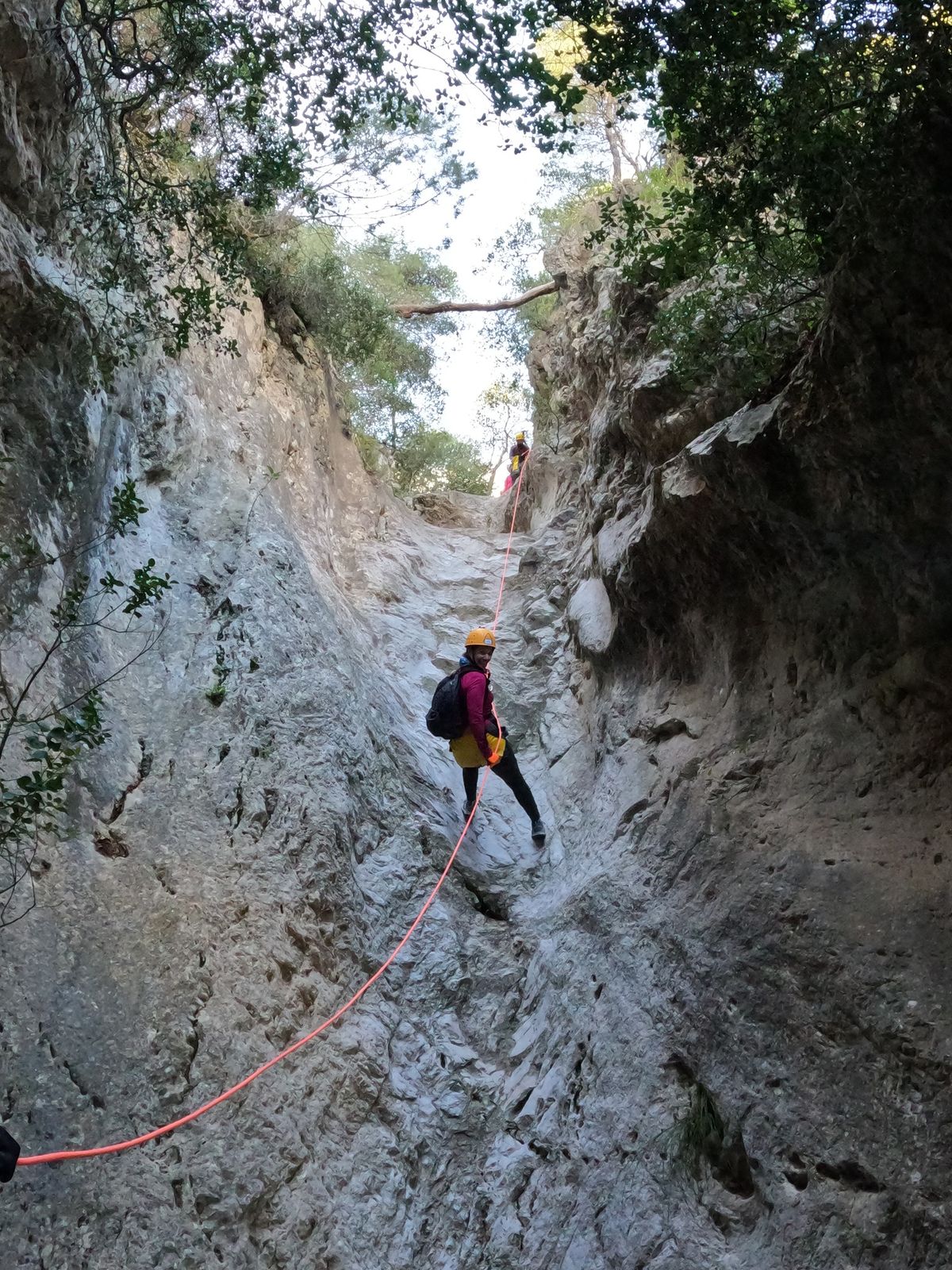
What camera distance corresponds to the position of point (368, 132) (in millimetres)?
13953

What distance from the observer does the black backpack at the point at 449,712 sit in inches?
393

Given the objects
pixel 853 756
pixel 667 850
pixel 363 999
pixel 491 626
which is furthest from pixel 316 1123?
pixel 491 626

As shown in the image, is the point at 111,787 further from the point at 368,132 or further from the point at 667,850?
the point at 368,132

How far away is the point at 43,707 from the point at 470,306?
57.7 feet

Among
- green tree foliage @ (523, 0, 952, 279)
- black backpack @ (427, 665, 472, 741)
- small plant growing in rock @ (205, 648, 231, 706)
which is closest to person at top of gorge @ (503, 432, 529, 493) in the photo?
black backpack @ (427, 665, 472, 741)

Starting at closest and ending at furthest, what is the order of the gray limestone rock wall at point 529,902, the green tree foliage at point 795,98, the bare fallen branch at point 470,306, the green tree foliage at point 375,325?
the green tree foliage at point 795,98 → the gray limestone rock wall at point 529,902 → the green tree foliage at point 375,325 → the bare fallen branch at point 470,306

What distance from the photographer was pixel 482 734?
987cm

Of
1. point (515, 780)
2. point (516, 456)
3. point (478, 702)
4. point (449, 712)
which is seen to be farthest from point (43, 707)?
point (516, 456)

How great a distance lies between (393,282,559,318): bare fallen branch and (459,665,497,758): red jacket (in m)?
13.1

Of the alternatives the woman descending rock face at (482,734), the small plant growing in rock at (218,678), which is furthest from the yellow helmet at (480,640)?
the small plant growing in rock at (218,678)

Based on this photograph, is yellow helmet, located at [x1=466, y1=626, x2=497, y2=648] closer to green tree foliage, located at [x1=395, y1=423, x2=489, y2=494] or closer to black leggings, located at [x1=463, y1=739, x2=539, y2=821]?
black leggings, located at [x1=463, y1=739, x2=539, y2=821]

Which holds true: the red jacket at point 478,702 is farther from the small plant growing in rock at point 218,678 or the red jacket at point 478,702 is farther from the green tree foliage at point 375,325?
the green tree foliage at point 375,325

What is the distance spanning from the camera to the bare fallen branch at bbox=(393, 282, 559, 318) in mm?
20969

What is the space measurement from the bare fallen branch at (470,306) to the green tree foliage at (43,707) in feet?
48.4
